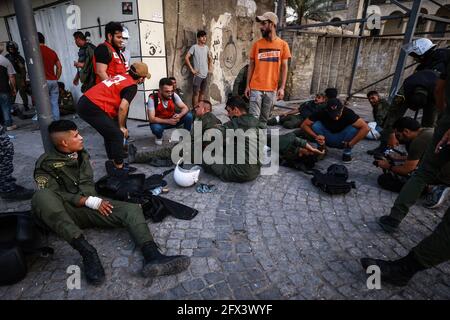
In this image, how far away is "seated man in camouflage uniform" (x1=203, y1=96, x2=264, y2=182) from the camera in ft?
12.1

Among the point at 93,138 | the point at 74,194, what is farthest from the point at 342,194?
the point at 93,138

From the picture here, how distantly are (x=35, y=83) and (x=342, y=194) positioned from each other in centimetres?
372

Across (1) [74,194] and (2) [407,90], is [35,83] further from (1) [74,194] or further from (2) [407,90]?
(2) [407,90]

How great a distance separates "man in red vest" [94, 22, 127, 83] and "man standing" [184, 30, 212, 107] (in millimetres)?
3033

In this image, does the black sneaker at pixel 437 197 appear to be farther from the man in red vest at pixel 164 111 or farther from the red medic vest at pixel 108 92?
the red medic vest at pixel 108 92

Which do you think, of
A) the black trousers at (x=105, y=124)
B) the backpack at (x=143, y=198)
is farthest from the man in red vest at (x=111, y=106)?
the backpack at (x=143, y=198)

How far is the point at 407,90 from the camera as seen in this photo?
4.02 m

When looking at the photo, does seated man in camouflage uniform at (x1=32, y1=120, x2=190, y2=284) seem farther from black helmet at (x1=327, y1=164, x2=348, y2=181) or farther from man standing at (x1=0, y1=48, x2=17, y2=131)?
man standing at (x1=0, y1=48, x2=17, y2=131)

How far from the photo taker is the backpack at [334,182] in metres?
3.46

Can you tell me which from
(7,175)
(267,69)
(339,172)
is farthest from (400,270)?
(7,175)

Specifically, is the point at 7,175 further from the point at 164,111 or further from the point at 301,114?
the point at 301,114

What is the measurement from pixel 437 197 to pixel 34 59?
4.58 metres
